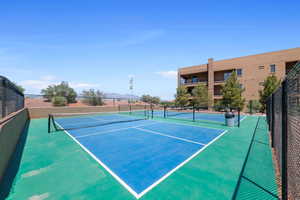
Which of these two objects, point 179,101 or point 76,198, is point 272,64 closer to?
point 179,101

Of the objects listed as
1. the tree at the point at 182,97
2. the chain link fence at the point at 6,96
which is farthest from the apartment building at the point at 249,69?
the chain link fence at the point at 6,96

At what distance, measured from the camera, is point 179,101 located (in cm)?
2862

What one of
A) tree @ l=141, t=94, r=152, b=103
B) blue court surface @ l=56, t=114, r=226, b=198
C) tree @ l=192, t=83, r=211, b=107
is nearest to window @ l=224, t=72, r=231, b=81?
tree @ l=192, t=83, r=211, b=107

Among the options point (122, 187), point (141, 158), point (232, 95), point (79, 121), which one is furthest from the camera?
point (232, 95)

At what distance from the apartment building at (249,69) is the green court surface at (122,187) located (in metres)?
25.3

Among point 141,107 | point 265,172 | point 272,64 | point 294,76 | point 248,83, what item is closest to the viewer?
point 294,76

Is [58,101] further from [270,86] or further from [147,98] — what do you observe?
[270,86]

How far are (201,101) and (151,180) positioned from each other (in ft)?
81.7

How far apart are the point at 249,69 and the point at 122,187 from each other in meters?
31.0

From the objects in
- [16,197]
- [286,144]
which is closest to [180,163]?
[286,144]

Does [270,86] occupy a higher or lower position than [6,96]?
higher

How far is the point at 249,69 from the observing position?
83.6ft

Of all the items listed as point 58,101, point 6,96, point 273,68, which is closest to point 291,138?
point 6,96

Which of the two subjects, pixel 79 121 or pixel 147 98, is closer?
pixel 79 121
